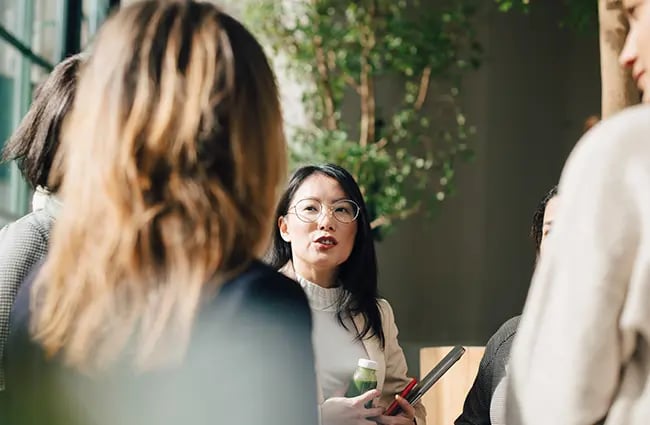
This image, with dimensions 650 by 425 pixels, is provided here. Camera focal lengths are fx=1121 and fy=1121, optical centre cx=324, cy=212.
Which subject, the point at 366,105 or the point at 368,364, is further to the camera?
the point at 366,105

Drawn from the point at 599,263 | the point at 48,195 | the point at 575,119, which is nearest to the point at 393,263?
the point at 575,119

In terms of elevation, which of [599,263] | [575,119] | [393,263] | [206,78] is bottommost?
[393,263]

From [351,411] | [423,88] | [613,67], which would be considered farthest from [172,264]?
[423,88]

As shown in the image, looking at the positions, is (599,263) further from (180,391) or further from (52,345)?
(52,345)

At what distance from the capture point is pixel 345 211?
262 centimetres

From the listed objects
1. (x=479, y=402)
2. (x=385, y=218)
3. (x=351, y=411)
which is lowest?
(x=385, y=218)

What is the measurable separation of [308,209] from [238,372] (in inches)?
56.4

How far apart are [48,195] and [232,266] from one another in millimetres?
662

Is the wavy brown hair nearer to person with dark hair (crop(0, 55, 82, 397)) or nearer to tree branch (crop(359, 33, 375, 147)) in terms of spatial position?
person with dark hair (crop(0, 55, 82, 397))

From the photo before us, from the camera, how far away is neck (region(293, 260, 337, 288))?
2607mm

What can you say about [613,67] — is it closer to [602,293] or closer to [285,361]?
[602,293]

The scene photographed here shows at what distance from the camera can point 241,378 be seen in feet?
3.92

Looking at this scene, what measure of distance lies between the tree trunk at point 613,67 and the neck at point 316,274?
1.46m

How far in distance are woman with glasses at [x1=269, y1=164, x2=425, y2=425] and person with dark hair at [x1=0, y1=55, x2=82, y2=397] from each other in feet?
2.79
